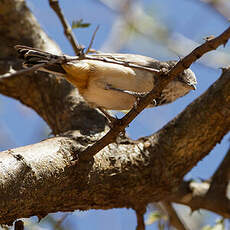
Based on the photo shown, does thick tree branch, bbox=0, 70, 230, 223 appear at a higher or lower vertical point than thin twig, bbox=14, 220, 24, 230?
higher

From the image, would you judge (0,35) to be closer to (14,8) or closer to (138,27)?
(14,8)

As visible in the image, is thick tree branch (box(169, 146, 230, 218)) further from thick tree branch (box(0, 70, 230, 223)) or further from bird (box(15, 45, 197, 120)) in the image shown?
bird (box(15, 45, 197, 120))

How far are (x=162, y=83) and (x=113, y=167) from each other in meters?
1.29

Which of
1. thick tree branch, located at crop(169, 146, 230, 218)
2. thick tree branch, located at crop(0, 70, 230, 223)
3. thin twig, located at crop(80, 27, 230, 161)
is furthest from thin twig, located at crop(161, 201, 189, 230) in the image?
thin twig, located at crop(80, 27, 230, 161)

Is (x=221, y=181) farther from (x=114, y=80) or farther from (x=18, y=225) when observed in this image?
(x=18, y=225)

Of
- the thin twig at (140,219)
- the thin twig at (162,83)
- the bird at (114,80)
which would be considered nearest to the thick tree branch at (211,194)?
the thin twig at (140,219)

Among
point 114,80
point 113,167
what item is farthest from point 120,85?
point 113,167

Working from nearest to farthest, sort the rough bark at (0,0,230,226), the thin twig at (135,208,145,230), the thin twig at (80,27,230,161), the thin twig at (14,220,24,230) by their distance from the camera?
the thin twig at (80,27,230,161) → the thin twig at (14,220,24,230) → the rough bark at (0,0,230,226) → the thin twig at (135,208,145,230)

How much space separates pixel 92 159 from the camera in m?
3.72

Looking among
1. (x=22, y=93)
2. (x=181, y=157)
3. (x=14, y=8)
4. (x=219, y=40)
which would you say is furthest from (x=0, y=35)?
(x=219, y=40)

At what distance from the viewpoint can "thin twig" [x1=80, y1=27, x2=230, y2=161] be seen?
99.0 inches

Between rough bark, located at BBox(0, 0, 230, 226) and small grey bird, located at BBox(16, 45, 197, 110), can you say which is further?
small grey bird, located at BBox(16, 45, 197, 110)

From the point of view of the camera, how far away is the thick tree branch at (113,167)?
3213mm

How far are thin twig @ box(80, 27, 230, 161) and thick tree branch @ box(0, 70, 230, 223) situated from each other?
0.87 feet
